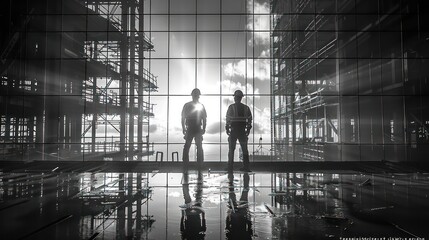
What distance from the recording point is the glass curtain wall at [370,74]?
49.5ft

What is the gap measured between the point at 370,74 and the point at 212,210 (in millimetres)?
15365

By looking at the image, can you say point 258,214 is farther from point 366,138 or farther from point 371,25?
point 366,138

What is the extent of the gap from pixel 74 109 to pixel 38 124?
153 inches

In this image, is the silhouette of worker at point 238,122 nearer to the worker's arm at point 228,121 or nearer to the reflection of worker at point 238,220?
the worker's arm at point 228,121

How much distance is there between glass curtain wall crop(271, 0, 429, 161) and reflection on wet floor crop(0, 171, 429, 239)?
21.4ft

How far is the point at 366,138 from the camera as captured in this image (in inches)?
843

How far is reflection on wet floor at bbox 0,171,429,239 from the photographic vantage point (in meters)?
3.40

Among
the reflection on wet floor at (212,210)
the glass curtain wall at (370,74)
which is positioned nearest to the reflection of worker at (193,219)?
Result: the reflection on wet floor at (212,210)

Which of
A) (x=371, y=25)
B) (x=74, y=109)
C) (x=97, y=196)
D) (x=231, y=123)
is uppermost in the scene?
(x=371, y=25)

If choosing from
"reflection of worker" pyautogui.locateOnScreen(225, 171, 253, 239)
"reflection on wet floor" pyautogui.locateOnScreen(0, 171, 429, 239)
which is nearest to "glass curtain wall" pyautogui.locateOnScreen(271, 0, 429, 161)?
"reflection on wet floor" pyautogui.locateOnScreen(0, 171, 429, 239)

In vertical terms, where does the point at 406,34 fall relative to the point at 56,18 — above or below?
below

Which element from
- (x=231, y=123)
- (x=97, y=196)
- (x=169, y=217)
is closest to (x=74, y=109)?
(x=231, y=123)

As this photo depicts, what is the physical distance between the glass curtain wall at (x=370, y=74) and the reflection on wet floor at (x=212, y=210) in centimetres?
651

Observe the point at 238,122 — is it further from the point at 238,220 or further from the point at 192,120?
the point at 238,220
